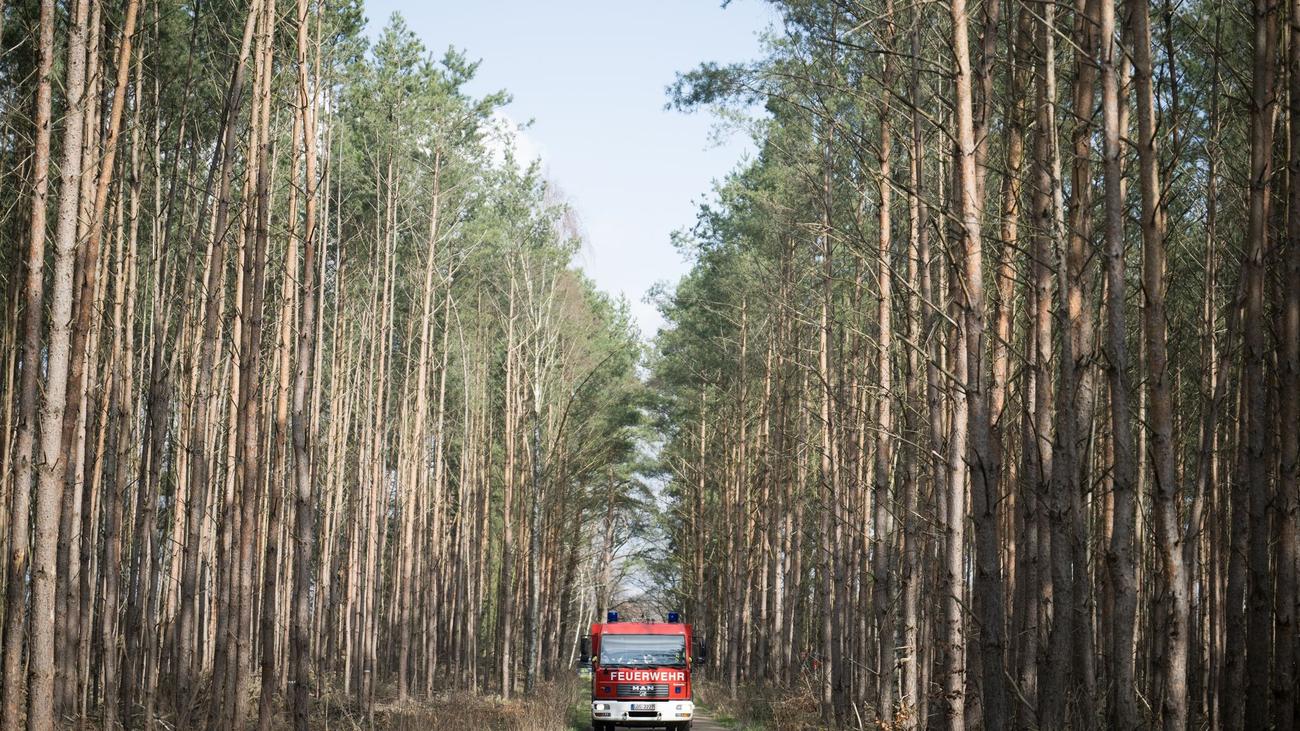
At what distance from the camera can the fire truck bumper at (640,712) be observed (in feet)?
66.6

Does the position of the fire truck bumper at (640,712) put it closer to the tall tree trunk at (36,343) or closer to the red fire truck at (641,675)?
the red fire truck at (641,675)

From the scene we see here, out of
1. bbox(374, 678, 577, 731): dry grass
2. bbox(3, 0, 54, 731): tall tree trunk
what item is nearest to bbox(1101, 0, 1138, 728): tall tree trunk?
bbox(3, 0, 54, 731): tall tree trunk

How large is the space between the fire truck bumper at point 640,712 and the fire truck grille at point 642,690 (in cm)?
13

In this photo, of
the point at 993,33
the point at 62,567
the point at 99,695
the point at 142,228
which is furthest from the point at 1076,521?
the point at 142,228

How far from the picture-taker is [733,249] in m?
29.8

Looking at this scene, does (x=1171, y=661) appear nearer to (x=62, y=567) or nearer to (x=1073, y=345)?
(x=1073, y=345)

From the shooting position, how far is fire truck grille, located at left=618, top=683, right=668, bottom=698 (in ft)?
67.1

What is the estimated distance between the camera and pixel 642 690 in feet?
67.2

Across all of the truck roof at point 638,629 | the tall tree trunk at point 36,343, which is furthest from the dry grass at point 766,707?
the tall tree trunk at point 36,343

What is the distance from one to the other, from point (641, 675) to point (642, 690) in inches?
10.5

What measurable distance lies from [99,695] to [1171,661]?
1390 centimetres

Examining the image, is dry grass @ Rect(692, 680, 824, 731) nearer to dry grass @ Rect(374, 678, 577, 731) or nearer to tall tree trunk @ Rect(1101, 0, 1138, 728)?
dry grass @ Rect(374, 678, 577, 731)

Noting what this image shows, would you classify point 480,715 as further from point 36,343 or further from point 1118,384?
point 1118,384

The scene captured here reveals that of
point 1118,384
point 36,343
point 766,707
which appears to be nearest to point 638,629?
point 766,707
